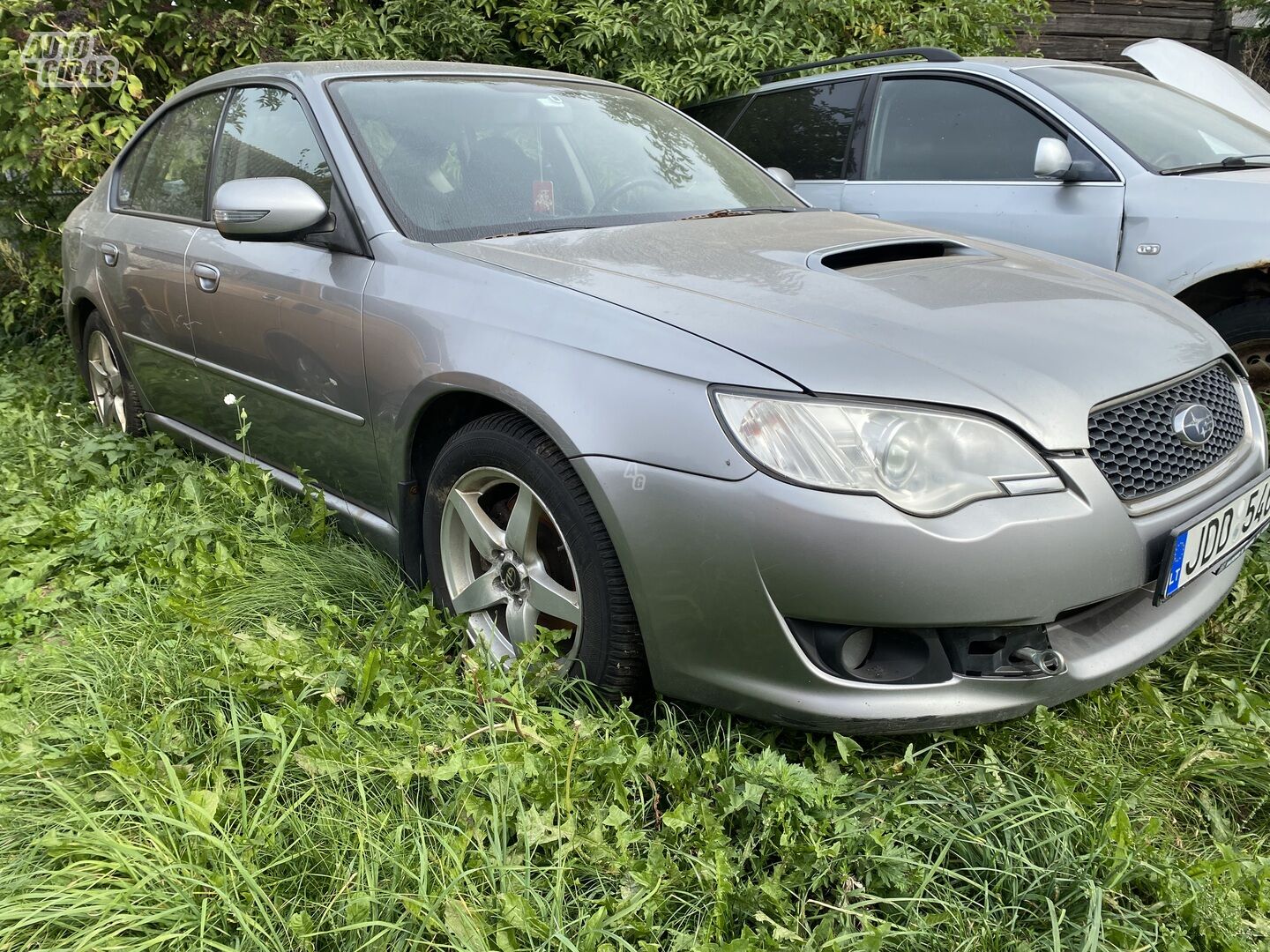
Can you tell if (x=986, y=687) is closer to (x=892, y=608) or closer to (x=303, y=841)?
(x=892, y=608)

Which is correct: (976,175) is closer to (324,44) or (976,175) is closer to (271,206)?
(271,206)

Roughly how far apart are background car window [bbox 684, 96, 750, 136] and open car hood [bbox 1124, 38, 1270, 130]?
8.41 ft

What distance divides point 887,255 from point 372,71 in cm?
156

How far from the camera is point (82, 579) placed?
2.68 metres

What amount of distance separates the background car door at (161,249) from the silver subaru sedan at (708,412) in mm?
376

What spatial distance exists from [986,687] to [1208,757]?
1.84ft

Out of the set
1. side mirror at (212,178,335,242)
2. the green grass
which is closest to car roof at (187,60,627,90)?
side mirror at (212,178,335,242)

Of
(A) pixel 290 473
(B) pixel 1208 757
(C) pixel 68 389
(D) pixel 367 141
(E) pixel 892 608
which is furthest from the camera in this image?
(C) pixel 68 389

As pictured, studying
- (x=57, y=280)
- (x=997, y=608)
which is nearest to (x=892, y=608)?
(x=997, y=608)

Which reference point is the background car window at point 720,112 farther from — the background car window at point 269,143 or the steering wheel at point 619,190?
the background car window at point 269,143

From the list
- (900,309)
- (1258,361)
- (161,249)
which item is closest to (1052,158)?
(1258,361)

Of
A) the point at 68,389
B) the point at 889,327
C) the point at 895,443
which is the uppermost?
the point at 889,327

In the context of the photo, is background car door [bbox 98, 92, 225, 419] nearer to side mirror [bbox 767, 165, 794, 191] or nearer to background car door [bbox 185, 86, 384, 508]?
background car door [bbox 185, 86, 384, 508]

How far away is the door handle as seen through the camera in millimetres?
2982
